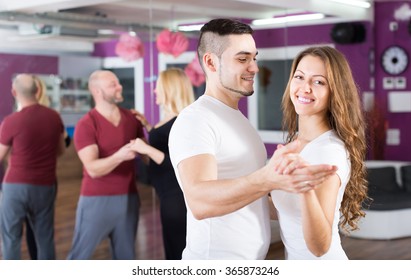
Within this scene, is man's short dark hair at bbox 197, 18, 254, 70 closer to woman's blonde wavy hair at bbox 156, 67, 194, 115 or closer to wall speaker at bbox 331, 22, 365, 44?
woman's blonde wavy hair at bbox 156, 67, 194, 115

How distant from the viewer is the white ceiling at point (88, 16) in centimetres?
469

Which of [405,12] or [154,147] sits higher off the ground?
[405,12]

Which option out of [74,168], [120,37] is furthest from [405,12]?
[74,168]

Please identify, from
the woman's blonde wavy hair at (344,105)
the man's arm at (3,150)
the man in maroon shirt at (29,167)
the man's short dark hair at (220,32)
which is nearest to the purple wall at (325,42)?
the man in maroon shirt at (29,167)

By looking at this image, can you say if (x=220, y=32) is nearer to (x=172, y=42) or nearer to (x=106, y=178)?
(x=106, y=178)

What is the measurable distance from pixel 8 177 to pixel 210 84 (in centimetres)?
274

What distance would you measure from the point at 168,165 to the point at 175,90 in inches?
19.3

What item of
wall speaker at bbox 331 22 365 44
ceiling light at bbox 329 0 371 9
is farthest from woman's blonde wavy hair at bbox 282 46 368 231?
wall speaker at bbox 331 22 365 44

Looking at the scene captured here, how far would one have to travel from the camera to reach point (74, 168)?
183 inches

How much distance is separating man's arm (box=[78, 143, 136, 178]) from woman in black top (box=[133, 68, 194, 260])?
0.42 ft

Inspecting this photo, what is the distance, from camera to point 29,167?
4477 mm

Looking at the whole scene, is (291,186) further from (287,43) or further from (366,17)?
(366,17)

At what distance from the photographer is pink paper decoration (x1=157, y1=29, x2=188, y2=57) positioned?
16.5ft

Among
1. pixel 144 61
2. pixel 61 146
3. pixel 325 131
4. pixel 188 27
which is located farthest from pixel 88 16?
pixel 325 131
